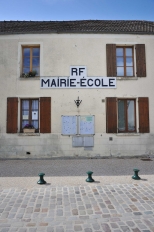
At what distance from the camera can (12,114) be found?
30.7ft

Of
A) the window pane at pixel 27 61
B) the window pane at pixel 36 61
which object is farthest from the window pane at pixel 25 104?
the window pane at pixel 36 61

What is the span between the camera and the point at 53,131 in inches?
368

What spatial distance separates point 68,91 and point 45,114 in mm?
1625

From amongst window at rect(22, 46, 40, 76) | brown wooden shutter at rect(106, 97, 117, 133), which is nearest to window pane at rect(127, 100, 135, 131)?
brown wooden shutter at rect(106, 97, 117, 133)

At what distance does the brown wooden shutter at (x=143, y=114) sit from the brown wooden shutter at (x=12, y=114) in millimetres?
6182

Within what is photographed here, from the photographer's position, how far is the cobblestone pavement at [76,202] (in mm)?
3139

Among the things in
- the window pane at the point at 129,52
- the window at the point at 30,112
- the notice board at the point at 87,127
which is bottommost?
the notice board at the point at 87,127

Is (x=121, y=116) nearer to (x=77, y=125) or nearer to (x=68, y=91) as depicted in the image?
(x=77, y=125)

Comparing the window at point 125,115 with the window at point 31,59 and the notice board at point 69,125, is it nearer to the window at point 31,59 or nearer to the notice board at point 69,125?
the notice board at point 69,125

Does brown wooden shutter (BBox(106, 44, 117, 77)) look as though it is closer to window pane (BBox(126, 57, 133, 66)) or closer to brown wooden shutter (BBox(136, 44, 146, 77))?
window pane (BBox(126, 57, 133, 66))

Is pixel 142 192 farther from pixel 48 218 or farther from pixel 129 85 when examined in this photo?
pixel 129 85

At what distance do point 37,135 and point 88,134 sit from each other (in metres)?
2.52

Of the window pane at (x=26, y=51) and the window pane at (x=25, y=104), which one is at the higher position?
the window pane at (x=26, y=51)

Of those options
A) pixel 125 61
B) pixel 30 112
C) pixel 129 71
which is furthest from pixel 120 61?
pixel 30 112
